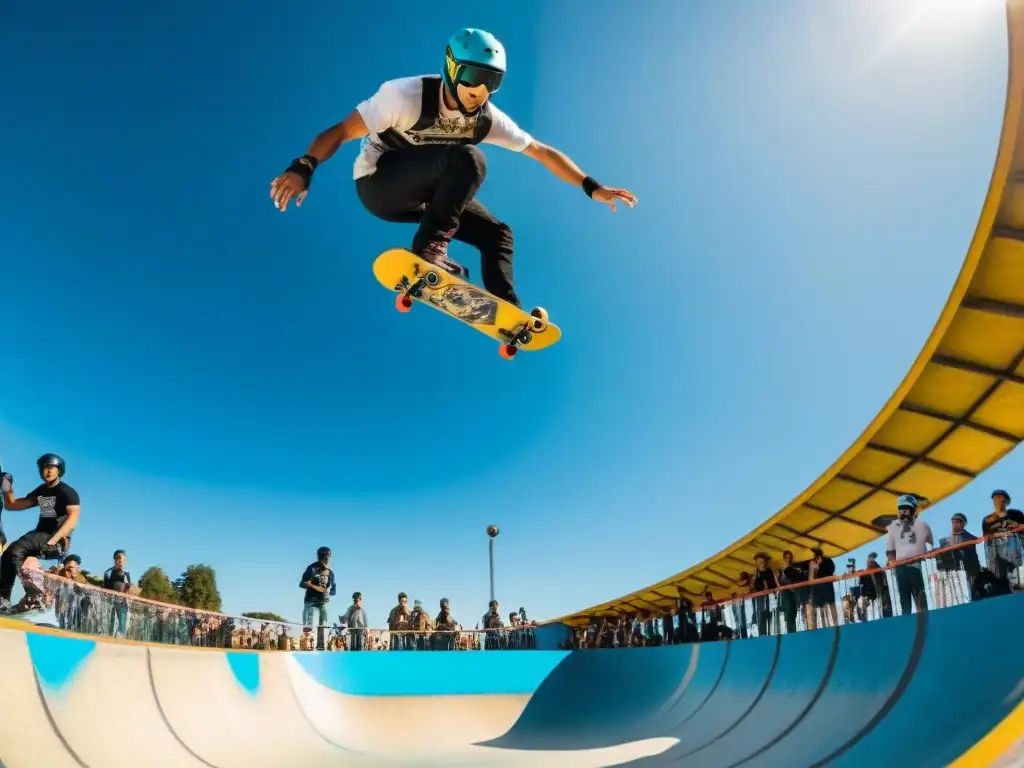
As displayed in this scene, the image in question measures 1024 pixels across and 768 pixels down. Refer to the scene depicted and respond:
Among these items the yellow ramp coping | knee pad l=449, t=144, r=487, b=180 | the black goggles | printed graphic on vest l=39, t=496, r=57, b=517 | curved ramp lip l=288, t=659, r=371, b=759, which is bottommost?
curved ramp lip l=288, t=659, r=371, b=759

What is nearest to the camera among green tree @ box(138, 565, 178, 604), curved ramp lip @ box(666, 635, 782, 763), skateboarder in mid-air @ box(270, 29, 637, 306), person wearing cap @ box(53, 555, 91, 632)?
skateboarder in mid-air @ box(270, 29, 637, 306)

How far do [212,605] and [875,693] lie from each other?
71536 mm

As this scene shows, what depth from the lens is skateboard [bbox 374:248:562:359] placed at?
5500mm

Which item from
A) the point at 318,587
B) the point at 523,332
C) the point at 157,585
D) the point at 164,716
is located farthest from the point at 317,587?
the point at 157,585

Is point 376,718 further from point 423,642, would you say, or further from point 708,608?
point 708,608

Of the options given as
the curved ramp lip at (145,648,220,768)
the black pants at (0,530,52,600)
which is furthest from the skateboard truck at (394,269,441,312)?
the curved ramp lip at (145,648,220,768)

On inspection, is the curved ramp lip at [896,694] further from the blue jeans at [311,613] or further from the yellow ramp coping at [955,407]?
the blue jeans at [311,613]

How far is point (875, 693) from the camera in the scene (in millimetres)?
5809

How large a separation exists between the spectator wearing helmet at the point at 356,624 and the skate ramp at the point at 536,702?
342 millimetres

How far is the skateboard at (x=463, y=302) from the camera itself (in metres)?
5.50

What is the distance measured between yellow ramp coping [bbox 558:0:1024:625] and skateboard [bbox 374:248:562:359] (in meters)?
4.05

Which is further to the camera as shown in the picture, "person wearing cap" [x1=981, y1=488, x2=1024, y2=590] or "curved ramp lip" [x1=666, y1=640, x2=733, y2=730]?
"curved ramp lip" [x1=666, y1=640, x2=733, y2=730]

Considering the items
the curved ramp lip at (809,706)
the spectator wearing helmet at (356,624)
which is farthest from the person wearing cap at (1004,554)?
the spectator wearing helmet at (356,624)

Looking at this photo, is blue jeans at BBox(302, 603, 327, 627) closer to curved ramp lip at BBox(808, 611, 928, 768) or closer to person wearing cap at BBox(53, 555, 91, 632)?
person wearing cap at BBox(53, 555, 91, 632)
